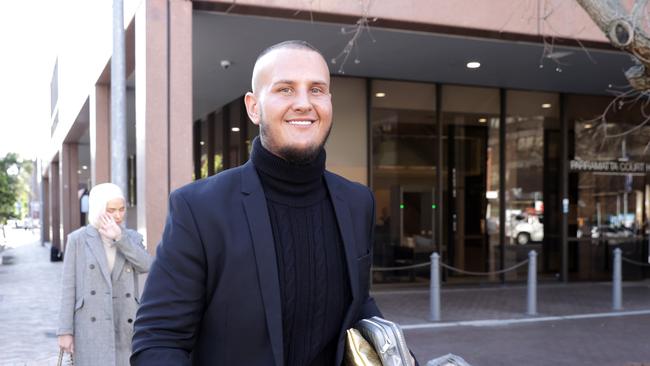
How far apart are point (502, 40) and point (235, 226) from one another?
8251 millimetres

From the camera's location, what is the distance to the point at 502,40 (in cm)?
896

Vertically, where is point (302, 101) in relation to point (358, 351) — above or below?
above

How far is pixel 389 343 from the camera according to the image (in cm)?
161

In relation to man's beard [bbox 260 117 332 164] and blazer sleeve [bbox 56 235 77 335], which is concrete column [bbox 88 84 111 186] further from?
man's beard [bbox 260 117 332 164]

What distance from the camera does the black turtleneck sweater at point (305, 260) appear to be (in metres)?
1.61

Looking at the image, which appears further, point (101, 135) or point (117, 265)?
point (101, 135)

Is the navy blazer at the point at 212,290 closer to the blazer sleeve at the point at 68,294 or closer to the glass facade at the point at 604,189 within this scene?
the blazer sleeve at the point at 68,294

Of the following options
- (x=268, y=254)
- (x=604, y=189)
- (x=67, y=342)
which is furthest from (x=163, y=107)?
(x=604, y=189)

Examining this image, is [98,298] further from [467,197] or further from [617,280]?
[467,197]

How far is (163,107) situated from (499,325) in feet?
18.9

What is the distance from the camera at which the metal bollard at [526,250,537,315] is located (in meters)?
9.73

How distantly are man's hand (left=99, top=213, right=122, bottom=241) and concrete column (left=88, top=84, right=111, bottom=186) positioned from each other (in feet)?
26.7

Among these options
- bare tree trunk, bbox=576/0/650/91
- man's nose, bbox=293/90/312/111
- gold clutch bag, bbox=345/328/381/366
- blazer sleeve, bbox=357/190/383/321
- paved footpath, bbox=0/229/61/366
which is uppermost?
bare tree trunk, bbox=576/0/650/91

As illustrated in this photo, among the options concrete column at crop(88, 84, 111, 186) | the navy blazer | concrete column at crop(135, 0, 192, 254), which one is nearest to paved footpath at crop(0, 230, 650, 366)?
concrete column at crop(135, 0, 192, 254)
